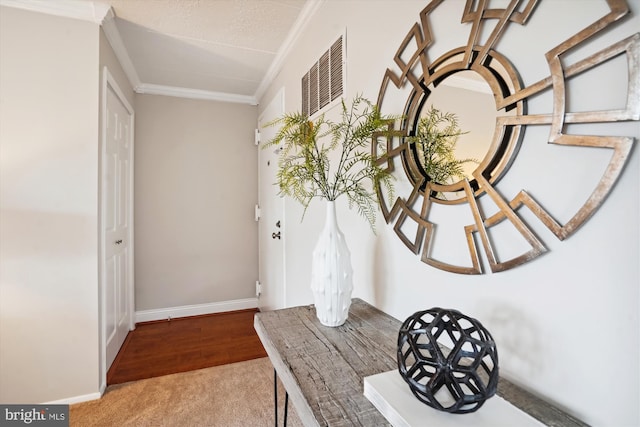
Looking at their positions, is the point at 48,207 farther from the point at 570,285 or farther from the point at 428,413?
the point at 570,285

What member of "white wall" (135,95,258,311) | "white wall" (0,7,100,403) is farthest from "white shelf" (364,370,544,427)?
"white wall" (135,95,258,311)

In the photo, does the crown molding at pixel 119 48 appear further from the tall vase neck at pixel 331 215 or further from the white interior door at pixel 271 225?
the tall vase neck at pixel 331 215

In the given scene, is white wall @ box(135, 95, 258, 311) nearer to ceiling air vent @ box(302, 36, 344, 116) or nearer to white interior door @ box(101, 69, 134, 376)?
white interior door @ box(101, 69, 134, 376)

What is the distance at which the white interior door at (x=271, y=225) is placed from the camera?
253cm

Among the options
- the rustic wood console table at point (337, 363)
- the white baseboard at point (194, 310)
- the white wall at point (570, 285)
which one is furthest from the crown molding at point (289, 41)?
the white baseboard at point (194, 310)

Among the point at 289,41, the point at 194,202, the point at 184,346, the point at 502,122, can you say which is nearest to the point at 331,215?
the point at 502,122

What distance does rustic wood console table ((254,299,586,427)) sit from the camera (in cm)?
60

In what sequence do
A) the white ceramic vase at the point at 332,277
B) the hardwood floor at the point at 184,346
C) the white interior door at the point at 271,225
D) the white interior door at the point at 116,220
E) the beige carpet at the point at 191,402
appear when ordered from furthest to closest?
1. the white interior door at the point at 271,225
2. the hardwood floor at the point at 184,346
3. the white interior door at the point at 116,220
4. the beige carpet at the point at 191,402
5. the white ceramic vase at the point at 332,277

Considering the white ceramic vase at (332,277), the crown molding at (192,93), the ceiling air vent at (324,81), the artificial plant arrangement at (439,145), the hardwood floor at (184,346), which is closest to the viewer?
the artificial plant arrangement at (439,145)

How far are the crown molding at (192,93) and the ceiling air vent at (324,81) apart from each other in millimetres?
1570

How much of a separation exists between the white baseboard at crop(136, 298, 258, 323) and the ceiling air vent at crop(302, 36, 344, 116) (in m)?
2.36

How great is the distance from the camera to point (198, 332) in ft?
9.28

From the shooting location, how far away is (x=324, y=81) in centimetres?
167

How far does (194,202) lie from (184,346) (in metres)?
1.44
